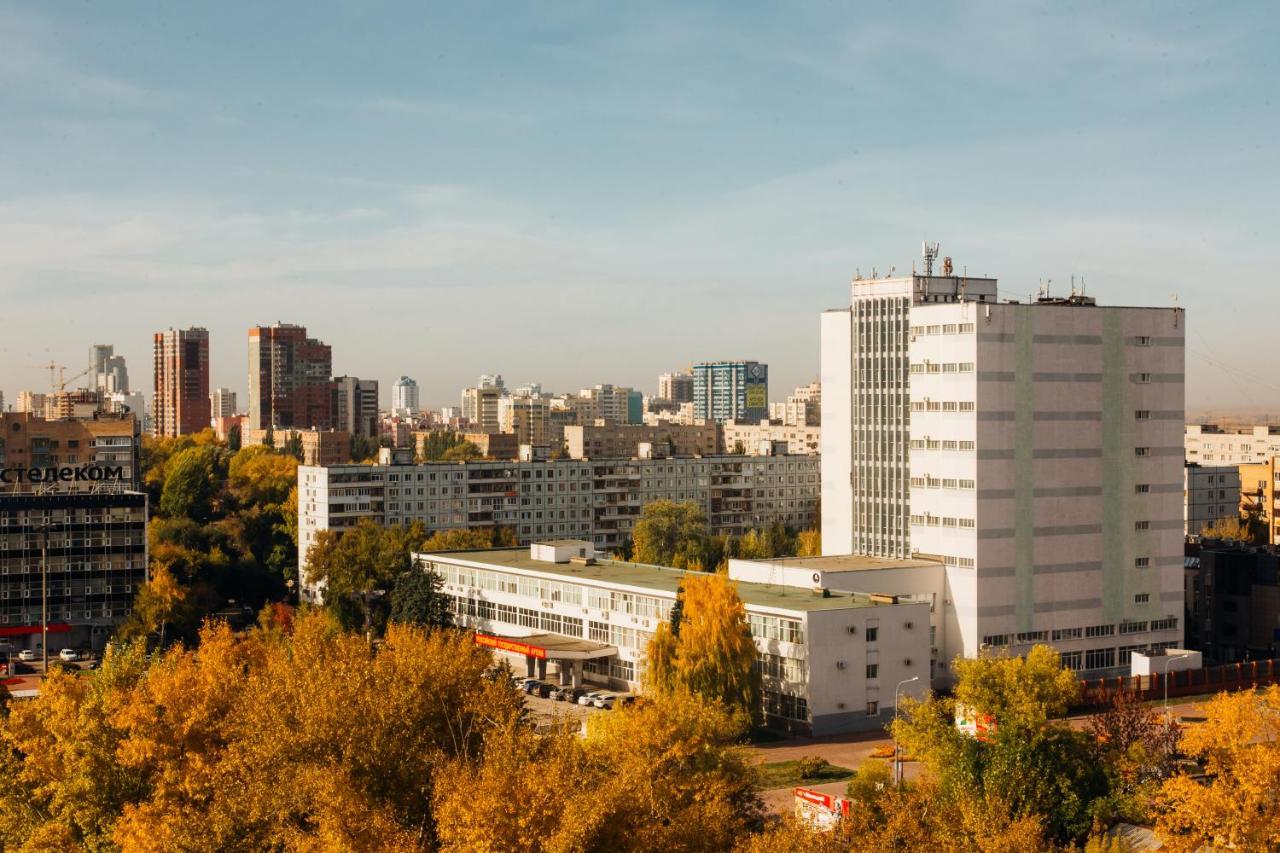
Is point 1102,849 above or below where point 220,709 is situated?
below

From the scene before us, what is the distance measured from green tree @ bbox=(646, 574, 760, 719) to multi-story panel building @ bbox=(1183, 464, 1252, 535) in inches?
2818

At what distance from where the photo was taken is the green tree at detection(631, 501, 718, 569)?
114125mm

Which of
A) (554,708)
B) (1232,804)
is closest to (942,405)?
(554,708)

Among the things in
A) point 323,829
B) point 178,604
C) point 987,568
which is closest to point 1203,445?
point 987,568

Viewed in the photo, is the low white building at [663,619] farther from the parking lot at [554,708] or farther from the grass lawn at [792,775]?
the grass lawn at [792,775]

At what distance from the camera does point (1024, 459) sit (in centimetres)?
7525

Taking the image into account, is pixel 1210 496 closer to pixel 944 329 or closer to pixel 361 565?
pixel 944 329

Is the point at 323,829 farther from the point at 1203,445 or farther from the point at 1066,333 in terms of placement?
the point at 1203,445

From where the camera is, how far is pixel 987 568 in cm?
7425

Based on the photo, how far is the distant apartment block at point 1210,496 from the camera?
124500 mm

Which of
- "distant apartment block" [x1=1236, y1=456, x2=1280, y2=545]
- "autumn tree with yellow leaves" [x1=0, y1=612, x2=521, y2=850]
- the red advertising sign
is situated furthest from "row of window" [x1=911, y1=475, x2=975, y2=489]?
"distant apartment block" [x1=1236, y1=456, x2=1280, y2=545]

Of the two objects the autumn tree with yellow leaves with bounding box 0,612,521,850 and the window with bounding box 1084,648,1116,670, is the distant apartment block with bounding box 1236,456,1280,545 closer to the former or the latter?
the window with bounding box 1084,648,1116,670

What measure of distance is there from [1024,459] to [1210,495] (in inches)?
2278

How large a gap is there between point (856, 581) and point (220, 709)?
35544mm
